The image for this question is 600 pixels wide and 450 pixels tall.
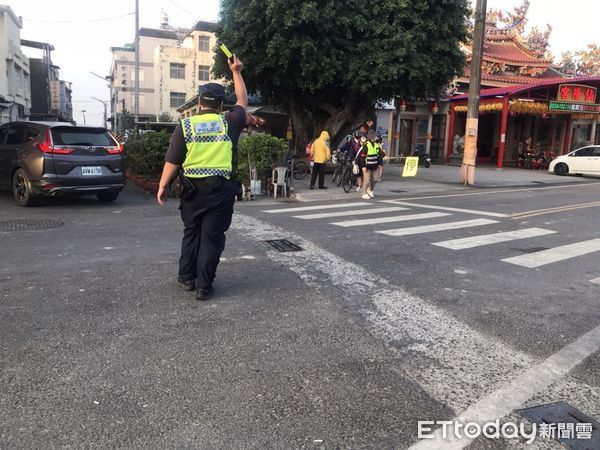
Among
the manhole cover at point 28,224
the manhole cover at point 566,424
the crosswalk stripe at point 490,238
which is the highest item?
the crosswalk stripe at point 490,238

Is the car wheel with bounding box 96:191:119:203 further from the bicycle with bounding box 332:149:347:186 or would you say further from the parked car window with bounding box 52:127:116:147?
the bicycle with bounding box 332:149:347:186

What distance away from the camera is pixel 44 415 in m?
2.87

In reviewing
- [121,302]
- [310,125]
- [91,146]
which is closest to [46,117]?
[310,125]

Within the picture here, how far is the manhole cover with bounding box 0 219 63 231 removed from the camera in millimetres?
8016

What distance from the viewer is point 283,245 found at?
7281 millimetres

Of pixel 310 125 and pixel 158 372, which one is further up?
pixel 310 125

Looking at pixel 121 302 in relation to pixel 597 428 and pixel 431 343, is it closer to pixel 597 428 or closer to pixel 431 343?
pixel 431 343

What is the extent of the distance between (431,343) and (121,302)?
272 centimetres

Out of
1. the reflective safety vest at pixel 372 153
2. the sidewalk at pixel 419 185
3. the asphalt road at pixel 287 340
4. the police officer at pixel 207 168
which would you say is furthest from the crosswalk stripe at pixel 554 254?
the sidewalk at pixel 419 185

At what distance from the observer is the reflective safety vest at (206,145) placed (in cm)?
450

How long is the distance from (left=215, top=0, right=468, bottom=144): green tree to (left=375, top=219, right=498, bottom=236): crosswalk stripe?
702 centimetres

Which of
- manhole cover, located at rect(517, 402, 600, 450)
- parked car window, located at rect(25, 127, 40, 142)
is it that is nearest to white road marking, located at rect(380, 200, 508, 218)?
parked car window, located at rect(25, 127, 40, 142)

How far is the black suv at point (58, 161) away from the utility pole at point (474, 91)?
11596mm

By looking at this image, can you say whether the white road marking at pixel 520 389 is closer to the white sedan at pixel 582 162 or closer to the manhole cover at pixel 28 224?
the manhole cover at pixel 28 224
